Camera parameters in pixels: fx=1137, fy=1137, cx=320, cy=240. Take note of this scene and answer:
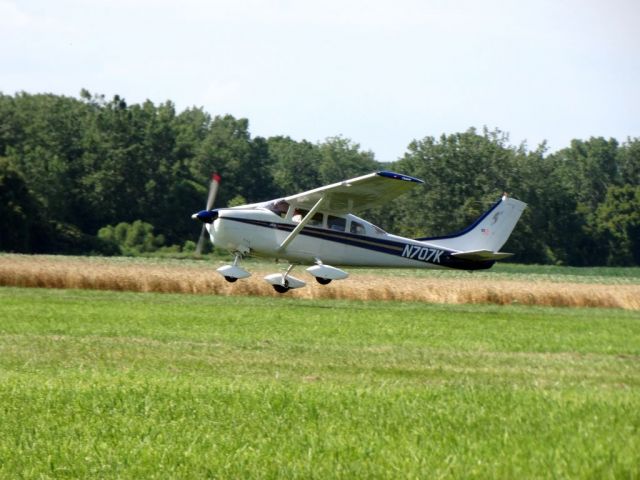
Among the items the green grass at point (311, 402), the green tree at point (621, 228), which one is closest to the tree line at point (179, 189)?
the green tree at point (621, 228)

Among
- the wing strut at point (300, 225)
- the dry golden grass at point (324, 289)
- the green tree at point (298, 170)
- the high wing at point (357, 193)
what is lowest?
the dry golden grass at point (324, 289)

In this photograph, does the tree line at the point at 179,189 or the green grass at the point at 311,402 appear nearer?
the green grass at the point at 311,402

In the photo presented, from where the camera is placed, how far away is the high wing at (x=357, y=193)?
2417cm

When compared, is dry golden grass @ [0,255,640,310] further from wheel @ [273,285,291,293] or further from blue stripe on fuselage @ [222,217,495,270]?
wheel @ [273,285,291,293]

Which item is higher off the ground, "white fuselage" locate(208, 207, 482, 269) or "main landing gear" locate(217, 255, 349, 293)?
"white fuselage" locate(208, 207, 482, 269)

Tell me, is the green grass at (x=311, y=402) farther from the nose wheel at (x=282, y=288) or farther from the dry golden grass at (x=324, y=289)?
the dry golden grass at (x=324, y=289)

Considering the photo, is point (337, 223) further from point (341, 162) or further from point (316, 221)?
point (341, 162)

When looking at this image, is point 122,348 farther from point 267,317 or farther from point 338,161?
point 338,161

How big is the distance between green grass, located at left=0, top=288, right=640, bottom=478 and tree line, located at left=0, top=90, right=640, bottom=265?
143 ft

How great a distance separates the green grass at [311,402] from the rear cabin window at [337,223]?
8.94 m

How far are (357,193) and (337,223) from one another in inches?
56.4

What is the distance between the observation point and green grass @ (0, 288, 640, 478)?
696 cm

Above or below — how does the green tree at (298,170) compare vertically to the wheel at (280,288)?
above

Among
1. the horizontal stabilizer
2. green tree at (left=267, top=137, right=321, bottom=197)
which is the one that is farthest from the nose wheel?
green tree at (left=267, top=137, right=321, bottom=197)
